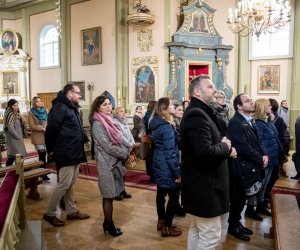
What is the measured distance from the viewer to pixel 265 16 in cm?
730

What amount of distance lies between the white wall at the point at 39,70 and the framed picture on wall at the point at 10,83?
66 cm

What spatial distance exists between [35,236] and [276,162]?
2905mm

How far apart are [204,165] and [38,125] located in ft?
14.4

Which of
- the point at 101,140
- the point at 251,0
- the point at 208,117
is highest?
the point at 251,0

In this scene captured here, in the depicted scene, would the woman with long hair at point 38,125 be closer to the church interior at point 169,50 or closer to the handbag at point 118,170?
the church interior at point 169,50

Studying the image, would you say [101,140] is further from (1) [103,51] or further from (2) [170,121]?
(1) [103,51]

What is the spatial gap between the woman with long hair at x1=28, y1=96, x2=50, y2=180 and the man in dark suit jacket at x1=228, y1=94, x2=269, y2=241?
3684mm

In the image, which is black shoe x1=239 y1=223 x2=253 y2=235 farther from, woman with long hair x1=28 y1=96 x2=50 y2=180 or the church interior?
the church interior

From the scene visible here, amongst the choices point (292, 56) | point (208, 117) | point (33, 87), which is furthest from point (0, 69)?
point (208, 117)

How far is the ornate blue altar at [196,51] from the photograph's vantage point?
9.83 meters

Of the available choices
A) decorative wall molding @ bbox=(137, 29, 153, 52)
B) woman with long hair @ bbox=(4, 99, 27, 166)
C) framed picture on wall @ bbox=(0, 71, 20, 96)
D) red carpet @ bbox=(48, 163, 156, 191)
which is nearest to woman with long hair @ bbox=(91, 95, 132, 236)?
red carpet @ bbox=(48, 163, 156, 191)

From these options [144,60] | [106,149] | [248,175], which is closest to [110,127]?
[106,149]

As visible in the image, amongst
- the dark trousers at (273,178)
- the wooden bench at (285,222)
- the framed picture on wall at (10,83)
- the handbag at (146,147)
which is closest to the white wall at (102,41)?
the framed picture on wall at (10,83)

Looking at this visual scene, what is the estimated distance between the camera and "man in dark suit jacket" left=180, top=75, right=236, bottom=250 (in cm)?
212
